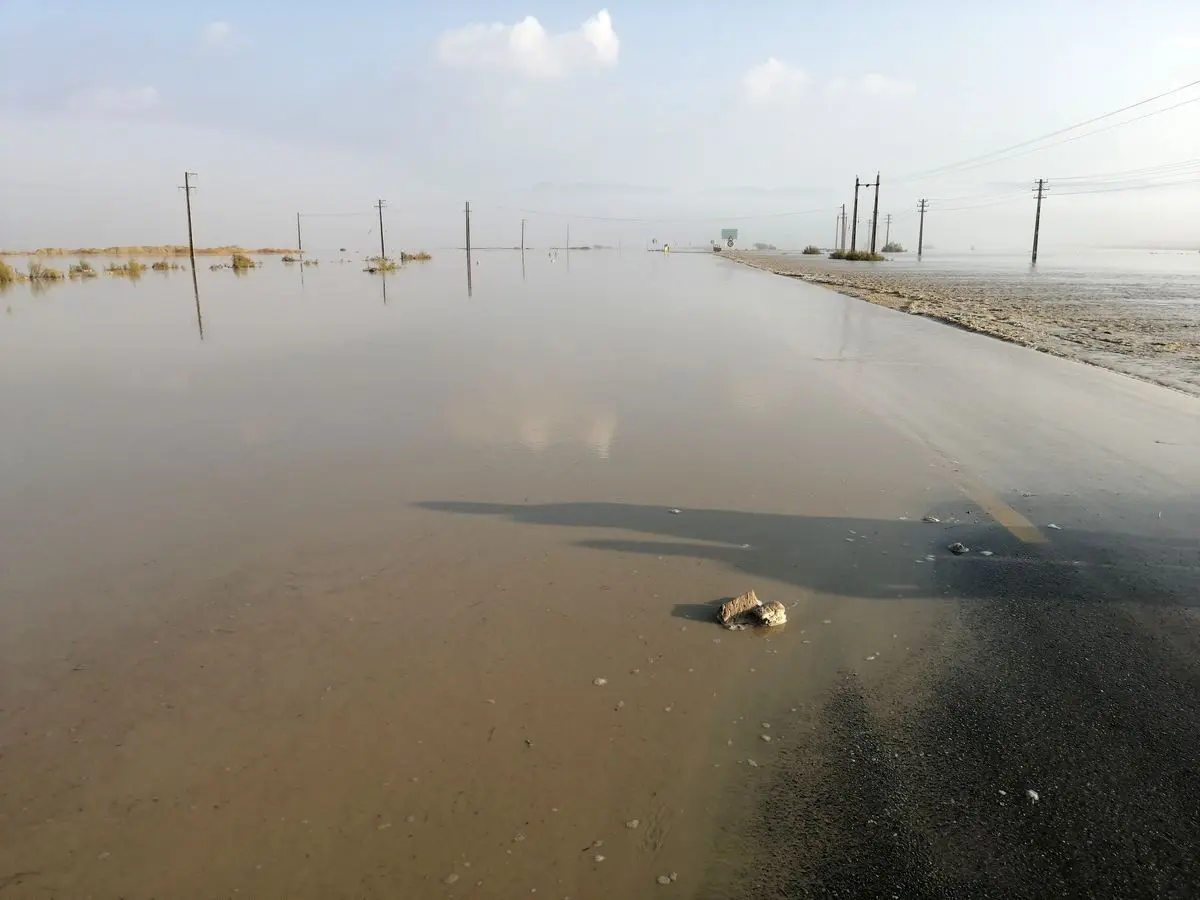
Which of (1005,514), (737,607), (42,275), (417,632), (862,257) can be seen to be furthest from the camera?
(862,257)

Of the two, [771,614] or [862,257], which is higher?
[862,257]

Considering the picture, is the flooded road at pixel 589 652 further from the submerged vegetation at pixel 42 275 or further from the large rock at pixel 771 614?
the submerged vegetation at pixel 42 275

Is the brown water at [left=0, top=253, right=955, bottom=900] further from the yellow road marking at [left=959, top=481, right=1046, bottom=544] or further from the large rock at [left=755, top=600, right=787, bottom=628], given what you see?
the yellow road marking at [left=959, top=481, right=1046, bottom=544]

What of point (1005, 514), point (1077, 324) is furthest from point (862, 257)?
point (1005, 514)

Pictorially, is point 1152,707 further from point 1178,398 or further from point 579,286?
point 579,286

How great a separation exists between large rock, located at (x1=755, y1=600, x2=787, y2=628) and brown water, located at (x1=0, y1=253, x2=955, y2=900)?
0.09 metres

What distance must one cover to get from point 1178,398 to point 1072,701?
8.57m

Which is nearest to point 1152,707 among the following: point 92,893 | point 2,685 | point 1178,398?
point 92,893

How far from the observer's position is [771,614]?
13.8 ft

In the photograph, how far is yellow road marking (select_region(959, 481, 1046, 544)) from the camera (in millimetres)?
5355

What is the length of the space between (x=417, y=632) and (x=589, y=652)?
0.94 m

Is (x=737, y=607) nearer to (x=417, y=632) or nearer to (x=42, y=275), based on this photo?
(x=417, y=632)

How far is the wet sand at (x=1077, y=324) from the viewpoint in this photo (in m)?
12.9

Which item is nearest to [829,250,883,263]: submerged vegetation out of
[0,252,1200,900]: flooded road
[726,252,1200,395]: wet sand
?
[726,252,1200,395]: wet sand
